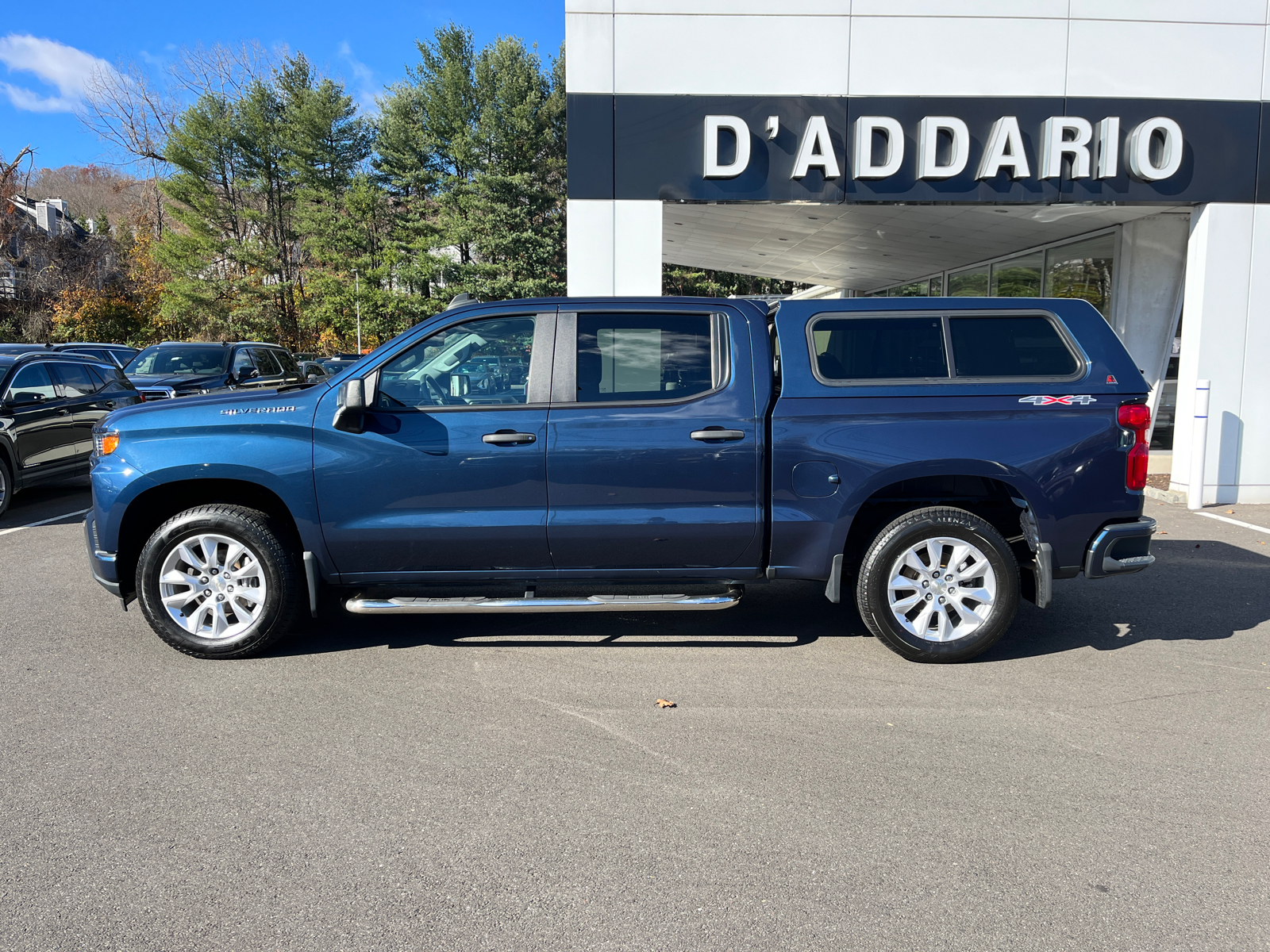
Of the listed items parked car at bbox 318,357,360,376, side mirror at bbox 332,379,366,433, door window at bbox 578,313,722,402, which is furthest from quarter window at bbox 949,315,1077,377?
parked car at bbox 318,357,360,376

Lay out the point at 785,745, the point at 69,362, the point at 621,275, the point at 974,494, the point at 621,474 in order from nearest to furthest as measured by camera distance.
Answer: the point at 785,745 < the point at 621,474 < the point at 974,494 < the point at 621,275 < the point at 69,362

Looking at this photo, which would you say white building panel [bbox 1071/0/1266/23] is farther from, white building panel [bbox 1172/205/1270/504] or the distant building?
the distant building

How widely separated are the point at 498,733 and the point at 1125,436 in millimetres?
3688

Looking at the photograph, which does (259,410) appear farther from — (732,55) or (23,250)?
(23,250)

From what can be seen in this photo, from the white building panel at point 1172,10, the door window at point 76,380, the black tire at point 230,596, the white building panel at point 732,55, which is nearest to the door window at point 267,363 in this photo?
the door window at point 76,380

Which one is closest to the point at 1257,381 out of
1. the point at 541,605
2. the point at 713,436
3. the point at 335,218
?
the point at 713,436

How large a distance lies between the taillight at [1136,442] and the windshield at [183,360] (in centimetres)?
1372

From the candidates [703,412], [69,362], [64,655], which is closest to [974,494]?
[703,412]

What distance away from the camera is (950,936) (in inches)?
104

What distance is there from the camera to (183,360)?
49.2 ft

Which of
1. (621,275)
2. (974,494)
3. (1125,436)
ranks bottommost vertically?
(974,494)

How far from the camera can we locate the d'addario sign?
32.1 feet

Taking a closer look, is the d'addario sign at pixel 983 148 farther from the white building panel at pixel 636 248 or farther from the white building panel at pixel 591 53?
the white building panel at pixel 591 53

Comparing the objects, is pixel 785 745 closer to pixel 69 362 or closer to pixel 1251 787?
pixel 1251 787
